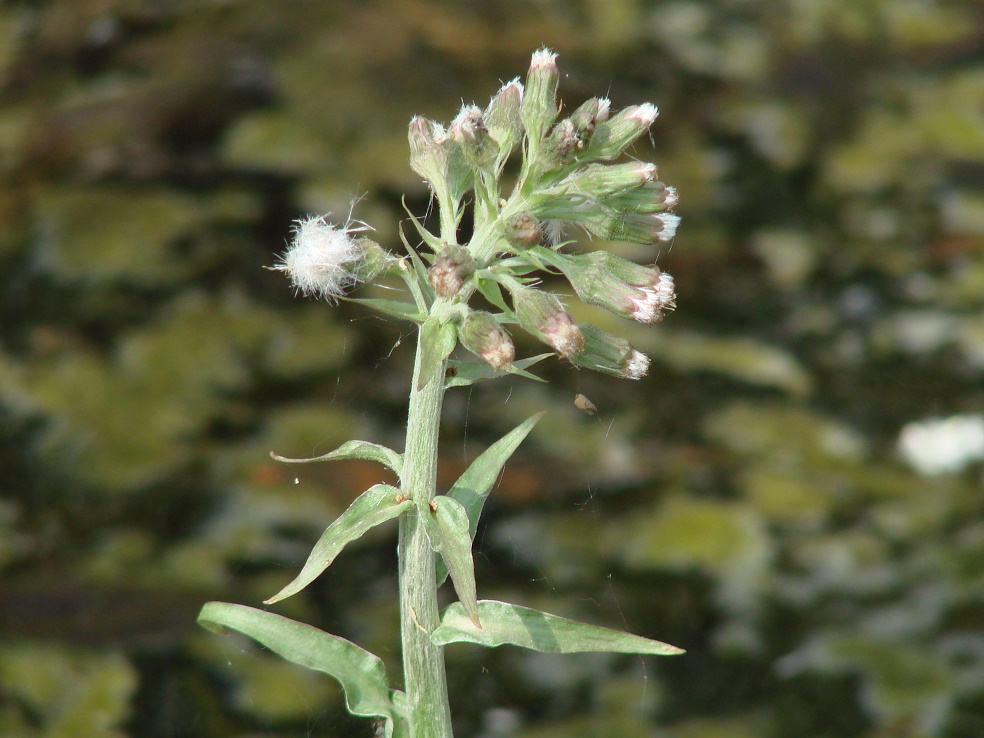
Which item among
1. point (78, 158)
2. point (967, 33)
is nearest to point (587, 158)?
point (78, 158)

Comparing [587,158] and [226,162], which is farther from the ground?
[226,162]

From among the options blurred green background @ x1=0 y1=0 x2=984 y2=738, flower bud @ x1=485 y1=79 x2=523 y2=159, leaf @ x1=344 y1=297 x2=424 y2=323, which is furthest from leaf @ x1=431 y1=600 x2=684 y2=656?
blurred green background @ x1=0 y1=0 x2=984 y2=738

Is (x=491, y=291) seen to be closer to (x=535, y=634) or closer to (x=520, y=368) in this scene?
(x=520, y=368)

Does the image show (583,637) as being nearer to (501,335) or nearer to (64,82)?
(501,335)

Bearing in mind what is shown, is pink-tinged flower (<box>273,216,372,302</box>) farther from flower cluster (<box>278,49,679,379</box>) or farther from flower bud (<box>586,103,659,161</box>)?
flower bud (<box>586,103,659,161</box>)

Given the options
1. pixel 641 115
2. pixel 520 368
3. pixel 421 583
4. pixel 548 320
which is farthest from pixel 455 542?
pixel 641 115

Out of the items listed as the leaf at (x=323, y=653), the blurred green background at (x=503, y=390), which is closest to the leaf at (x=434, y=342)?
the leaf at (x=323, y=653)

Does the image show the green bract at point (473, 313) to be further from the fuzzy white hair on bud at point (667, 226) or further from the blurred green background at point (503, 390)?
the blurred green background at point (503, 390)
